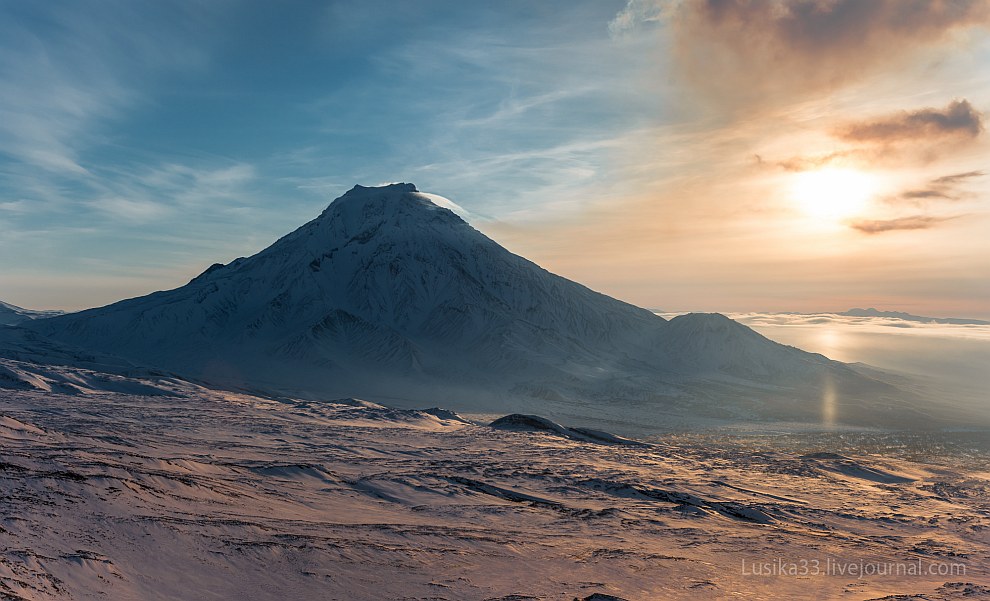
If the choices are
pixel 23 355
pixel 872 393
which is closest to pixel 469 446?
pixel 23 355

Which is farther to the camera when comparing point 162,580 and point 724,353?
point 724,353

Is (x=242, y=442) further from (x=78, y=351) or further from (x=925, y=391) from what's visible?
(x=925, y=391)

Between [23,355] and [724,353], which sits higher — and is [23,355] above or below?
below

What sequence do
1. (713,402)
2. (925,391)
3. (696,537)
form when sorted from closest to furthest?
1. (696,537)
2. (713,402)
3. (925,391)

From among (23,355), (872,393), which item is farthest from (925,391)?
(23,355)

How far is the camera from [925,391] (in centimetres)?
18100

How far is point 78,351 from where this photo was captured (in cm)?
16412

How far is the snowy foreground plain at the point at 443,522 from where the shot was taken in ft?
62.0

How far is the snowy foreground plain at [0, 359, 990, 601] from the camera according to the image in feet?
62.0

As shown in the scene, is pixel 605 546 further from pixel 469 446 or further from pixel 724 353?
pixel 724 353

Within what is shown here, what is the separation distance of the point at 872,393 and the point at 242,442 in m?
165

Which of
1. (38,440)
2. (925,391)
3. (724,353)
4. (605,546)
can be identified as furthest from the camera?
(724,353)

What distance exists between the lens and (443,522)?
2964 centimetres

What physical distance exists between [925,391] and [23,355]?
229m
